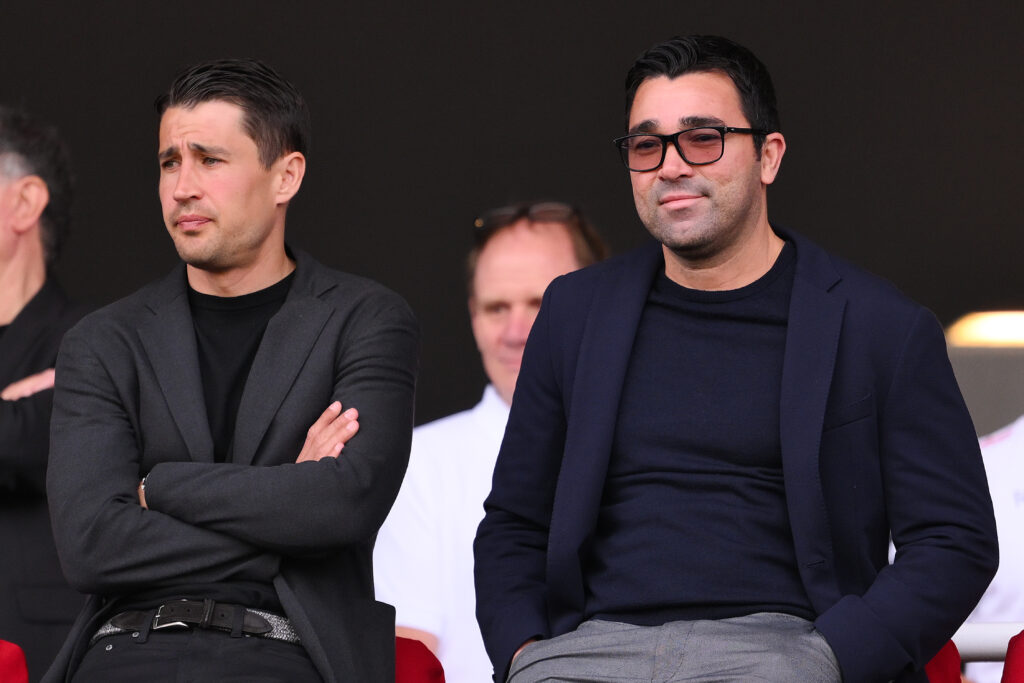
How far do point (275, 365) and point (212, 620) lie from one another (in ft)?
1.79

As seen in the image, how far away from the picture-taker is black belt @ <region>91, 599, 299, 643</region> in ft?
9.66

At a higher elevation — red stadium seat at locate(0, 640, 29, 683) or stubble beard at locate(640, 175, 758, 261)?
stubble beard at locate(640, 175, 758, 261)

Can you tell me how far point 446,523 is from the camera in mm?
4102

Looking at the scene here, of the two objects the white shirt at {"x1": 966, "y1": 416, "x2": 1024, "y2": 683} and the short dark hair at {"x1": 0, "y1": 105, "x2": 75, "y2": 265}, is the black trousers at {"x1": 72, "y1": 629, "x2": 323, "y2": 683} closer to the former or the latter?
the short dark hair at {"x1": 0, "y1": 105, "x2": 75, "y2": 265}

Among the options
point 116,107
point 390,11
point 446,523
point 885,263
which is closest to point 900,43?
point 885,263

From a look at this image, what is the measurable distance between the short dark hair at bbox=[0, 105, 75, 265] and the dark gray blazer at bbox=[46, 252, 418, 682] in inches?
42.8

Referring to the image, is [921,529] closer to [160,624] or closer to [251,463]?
[251,463]

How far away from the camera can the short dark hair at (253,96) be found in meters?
3.36

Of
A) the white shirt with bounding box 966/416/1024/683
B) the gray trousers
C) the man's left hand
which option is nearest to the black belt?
the gray trousers

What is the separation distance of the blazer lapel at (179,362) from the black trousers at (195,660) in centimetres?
38

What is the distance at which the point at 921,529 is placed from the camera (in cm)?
277

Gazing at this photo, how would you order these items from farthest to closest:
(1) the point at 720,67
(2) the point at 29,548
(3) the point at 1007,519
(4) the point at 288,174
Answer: (3) the point at 1007,519
(2) the point at 29,548
(4) the point at 288,174
(1) the point at 720,67

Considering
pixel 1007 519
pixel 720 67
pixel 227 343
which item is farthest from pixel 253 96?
pixel 1007 519

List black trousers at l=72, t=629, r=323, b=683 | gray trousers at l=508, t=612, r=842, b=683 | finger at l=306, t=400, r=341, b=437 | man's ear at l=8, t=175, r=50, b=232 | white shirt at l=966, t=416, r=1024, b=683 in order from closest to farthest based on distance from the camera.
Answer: gray trousers at l=508, t=612, r=842, b=683
black trousers at l=72, t=629, r=323, b=683
finger at l=306, t=400, r=341, b=437
white shirt at l=966, t=416, r=1024, b=683
man's ear at l=8, t=175, r=50, b=232
